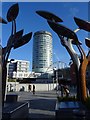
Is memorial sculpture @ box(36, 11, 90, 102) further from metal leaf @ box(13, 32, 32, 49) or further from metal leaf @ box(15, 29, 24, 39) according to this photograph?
metal leaf @ box(15, 29, 24, 39)

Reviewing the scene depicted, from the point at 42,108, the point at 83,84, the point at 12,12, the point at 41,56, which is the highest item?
the point at 41,56

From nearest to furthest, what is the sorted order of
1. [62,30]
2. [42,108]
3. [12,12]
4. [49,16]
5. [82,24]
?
[12,12]
[62,30]
[49,16]
[82,24]
[42,108]

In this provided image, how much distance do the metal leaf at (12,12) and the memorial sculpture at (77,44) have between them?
171cm

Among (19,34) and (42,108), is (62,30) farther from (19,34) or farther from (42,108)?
(42,108)

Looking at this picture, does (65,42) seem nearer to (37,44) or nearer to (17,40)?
(17,40)

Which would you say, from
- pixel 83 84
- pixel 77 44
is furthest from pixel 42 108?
pixel 77 44

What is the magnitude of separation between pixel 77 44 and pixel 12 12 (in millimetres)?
4840

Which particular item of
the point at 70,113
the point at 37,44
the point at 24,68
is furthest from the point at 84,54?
the point at 24,68

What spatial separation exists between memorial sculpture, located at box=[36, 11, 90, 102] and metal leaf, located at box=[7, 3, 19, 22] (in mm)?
1706

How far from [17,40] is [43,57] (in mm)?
92146

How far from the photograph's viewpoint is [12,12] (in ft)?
48.2

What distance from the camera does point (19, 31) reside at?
48.3ft

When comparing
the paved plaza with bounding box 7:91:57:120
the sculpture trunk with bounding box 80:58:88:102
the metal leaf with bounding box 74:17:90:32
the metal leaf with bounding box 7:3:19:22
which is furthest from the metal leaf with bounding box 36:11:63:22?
the paved plaza with bounding box 7:91:57:120

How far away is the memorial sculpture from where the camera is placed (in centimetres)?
1548
